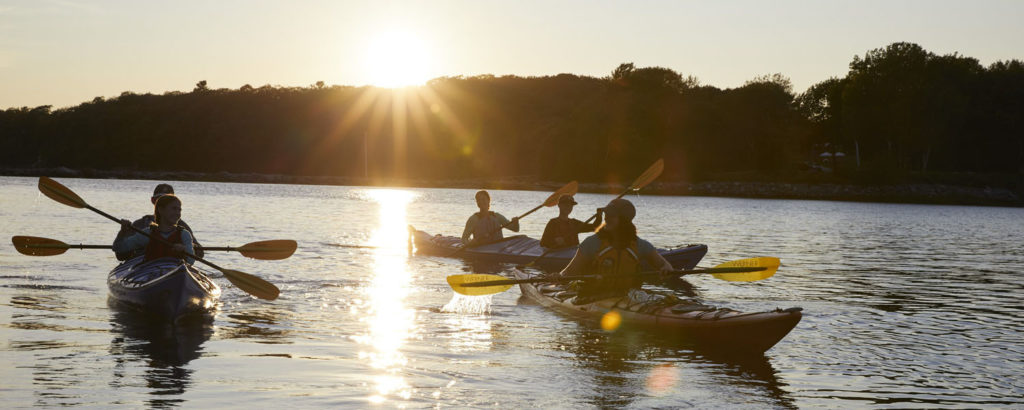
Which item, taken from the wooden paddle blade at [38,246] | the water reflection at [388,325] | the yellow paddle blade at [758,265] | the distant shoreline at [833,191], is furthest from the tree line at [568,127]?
the wooden paddle blade at [38,246]

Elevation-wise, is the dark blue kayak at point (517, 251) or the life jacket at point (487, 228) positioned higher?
the life jacket at point (487, 228)

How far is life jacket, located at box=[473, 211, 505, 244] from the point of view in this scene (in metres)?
19.5

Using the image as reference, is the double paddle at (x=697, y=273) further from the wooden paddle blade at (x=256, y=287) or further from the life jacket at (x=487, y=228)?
the life jacket at (x=487, y=228)

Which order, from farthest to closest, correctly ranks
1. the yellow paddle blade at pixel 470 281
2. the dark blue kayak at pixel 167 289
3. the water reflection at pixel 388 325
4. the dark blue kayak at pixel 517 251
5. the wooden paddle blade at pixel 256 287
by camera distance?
the dark blue kayak at pixel 517 251
the wooden paddle blade at pixel 256 287
the yellow paddle blade at pixel 470 281
the dark blue kayak at pixel 167 289
the water reflection at pixel 388 325

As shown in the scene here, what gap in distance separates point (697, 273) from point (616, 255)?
95 cm

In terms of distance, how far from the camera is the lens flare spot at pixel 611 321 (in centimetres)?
1066

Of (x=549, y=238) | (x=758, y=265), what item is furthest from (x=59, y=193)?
(x=758, y=265)

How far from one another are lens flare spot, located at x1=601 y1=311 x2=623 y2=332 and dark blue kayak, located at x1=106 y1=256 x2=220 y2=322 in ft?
15.5

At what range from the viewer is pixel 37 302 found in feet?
41.2

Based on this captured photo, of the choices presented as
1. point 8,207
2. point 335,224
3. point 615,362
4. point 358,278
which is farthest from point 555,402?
point 8,207

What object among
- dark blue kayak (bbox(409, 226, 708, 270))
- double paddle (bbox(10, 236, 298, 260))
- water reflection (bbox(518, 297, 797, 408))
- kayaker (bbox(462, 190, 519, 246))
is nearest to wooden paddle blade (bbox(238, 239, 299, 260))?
double paddle (bbox(10, 236, 298, 260))

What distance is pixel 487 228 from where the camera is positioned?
19531 mm

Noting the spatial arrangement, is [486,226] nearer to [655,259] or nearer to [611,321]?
[611,321]

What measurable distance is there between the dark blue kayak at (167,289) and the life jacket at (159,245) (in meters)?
0.07
